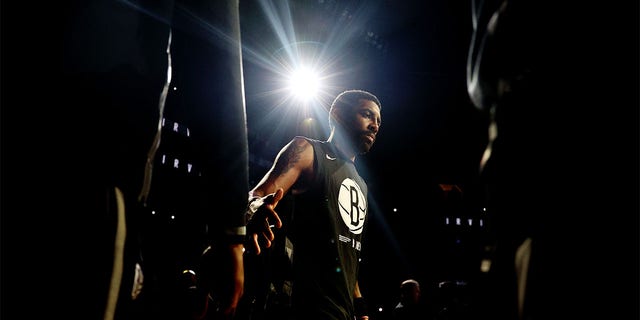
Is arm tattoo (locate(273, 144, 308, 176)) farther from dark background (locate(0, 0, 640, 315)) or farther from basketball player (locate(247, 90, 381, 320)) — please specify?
dark background (locate(0, 0, 640, 315))

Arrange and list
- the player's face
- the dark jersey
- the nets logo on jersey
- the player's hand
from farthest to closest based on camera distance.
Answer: the player's face
the nets logo on jersey
the dark jersey
the player's hand

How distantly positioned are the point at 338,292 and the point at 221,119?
1.75 m

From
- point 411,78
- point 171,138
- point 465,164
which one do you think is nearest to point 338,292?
point 411,78

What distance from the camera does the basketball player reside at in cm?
266

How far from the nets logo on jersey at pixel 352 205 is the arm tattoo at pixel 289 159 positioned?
1.48ft

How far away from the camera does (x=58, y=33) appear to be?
83 centimetres

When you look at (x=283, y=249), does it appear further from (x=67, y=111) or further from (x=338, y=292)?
(x=67, y=111)

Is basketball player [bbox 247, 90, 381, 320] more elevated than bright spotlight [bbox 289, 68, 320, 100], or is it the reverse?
bright spotlight [bbox 289, 68, 320, 100]

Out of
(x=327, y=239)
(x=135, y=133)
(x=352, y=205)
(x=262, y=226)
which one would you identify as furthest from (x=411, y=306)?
(x=135, y=133)

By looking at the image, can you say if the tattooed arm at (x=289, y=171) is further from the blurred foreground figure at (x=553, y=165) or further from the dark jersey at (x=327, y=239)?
the blurred foreground figure at (x=553, y=165)

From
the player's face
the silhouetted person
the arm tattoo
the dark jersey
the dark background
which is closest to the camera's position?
the dark background

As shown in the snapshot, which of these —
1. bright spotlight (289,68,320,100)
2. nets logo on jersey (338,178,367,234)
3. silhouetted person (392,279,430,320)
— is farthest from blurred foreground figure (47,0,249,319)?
bright spotlight (289,68,320,100)

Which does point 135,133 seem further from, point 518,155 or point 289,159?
point 289,159

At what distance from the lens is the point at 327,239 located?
2.84m
